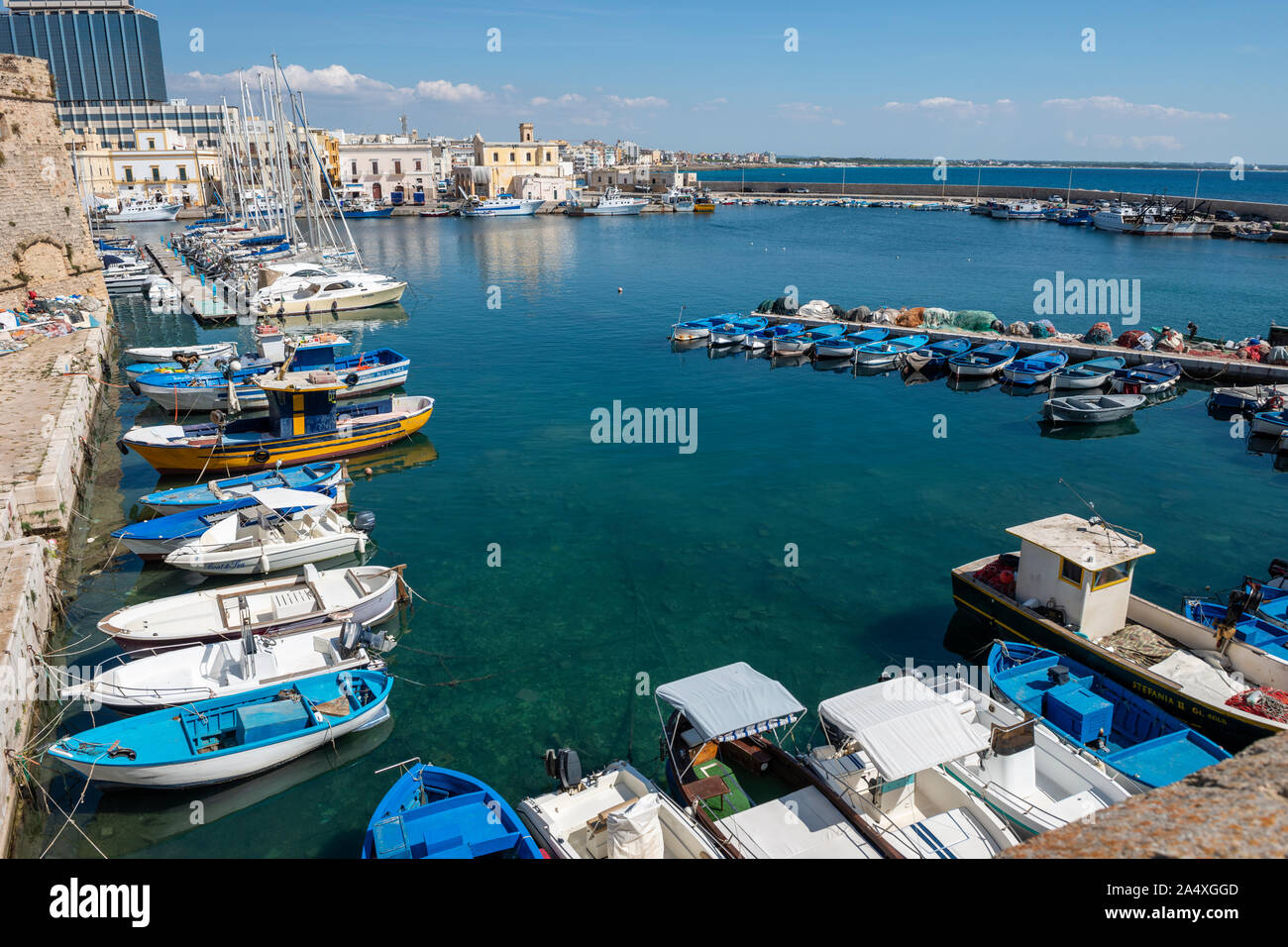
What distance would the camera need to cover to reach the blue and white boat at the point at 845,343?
42188mm

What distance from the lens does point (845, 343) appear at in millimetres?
43094

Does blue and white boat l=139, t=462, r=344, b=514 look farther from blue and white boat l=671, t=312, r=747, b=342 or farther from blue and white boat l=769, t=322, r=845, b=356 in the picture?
blue and white boat l=769, t=322, r=845, b=356

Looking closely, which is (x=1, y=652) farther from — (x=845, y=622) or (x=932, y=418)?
(x=932, y=418)

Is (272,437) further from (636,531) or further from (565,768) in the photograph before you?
(565,768)

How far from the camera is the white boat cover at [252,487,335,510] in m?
20.5

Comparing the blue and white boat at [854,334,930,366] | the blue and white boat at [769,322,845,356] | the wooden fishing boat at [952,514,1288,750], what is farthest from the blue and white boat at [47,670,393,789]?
the blue and white boat at [769,322,845,356]

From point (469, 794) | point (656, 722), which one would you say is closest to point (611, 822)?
point (469, 794)

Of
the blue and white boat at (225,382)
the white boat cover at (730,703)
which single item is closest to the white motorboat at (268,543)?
the white boat cover at (730,703)

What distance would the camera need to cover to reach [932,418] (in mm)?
33750

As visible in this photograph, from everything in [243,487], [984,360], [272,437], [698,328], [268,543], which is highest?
[698,328]

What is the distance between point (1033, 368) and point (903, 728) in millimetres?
32011

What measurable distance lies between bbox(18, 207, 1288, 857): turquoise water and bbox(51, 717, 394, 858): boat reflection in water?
42 millimetres

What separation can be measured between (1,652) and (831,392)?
3178 cm

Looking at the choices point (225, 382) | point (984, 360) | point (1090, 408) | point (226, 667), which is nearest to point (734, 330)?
point (984, 360)
